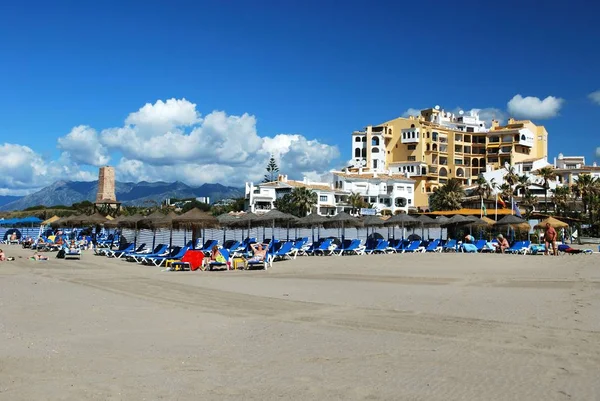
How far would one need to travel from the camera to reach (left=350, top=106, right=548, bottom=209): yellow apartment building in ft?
305

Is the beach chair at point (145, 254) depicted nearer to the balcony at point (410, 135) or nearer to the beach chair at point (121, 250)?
the beach chair at point (121, 250)

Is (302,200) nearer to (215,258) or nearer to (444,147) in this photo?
(444,147)

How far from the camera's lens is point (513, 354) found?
6961 mm

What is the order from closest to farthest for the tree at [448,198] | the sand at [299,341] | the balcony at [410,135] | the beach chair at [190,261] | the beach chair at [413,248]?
the sand at [299,341] < the beach chair at [190,261] < the beach chair at [413,248] < the tree at [448,198] < the balcony at [410,135]

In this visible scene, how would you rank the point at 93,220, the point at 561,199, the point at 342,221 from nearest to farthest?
the point at 342,221 < the point at 93,220 < the point at 561,199

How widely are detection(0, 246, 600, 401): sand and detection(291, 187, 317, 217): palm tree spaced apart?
53.4 metres

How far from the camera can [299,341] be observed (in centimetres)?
783

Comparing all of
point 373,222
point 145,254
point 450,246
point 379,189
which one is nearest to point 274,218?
point 145,254

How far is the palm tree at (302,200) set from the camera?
68812 mm

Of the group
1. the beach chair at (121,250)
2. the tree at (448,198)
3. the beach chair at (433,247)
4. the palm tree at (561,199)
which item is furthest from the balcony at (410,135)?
the beach chair at (121,250)

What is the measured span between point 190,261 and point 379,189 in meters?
62.2

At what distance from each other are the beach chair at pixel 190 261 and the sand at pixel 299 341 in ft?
16.9

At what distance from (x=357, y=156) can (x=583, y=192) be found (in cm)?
4047

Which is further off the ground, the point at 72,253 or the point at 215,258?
the point at 215,258
